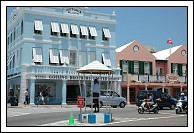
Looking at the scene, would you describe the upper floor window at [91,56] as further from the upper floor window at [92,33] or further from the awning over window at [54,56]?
the awning over window at [54,56]

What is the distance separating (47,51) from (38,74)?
314 centimetres

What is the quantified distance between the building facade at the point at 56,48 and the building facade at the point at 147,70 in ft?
7.13

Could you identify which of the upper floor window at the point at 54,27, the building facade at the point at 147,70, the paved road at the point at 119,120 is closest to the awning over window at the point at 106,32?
the building facade at the point at 147,70

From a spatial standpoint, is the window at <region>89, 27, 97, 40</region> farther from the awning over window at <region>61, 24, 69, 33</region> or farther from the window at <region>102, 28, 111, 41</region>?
the awning over window at <region>61, 24, 69, 33</region>

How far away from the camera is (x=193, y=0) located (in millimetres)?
12680

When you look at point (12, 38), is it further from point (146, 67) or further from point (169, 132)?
point (169, 132)

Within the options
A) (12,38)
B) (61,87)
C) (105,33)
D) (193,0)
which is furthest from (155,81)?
(193,0)

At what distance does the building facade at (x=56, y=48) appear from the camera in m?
33.0

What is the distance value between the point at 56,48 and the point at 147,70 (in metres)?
12.5

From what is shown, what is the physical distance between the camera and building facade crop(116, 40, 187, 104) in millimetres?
39094

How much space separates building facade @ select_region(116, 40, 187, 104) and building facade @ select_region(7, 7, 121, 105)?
85.6 inches

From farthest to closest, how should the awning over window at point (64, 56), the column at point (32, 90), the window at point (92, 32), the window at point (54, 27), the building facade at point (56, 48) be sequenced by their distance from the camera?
1. the window at point (92, 32)
2. the awning over window at point (64, 56)
3. the window at point (54, 27)
4. the building facade at point (56, 48)
5. the column at point (32, 90)

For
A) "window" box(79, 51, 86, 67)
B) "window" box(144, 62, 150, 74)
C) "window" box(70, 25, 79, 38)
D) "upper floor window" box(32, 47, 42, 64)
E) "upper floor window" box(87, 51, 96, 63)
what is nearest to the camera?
"upper floor window" box(32, 47, 42, 64)

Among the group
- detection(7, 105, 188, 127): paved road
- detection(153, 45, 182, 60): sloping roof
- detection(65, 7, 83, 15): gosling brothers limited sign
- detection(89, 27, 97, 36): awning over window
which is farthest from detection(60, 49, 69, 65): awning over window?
detection(153, 45, 182, 60): sloping roof
